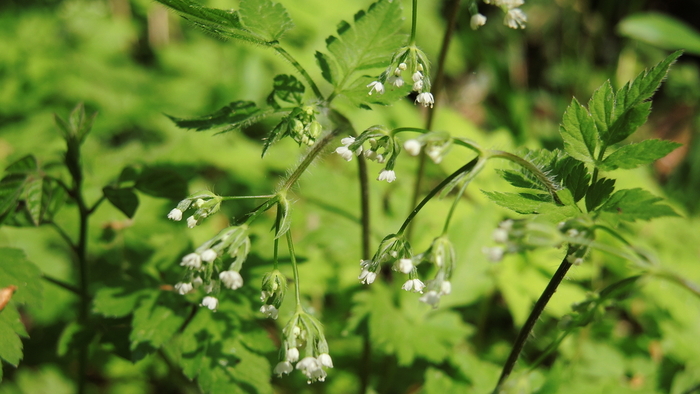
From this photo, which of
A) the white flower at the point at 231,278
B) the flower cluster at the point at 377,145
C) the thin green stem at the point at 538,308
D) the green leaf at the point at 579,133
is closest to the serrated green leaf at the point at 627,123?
the green leaf at the point at 579,133

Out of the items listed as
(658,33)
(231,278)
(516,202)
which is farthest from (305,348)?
(658,33)

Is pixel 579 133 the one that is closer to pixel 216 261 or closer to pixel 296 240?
pixel 216 261

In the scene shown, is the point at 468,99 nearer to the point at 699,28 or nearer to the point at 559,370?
the point at 699,28

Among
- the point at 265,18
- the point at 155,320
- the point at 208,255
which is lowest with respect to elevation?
the point at 155,320

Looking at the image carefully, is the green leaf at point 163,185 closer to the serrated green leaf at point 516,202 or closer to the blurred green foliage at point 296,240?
the blurred green foliage at point 296,240

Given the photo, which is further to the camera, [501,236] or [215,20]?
[215,20]

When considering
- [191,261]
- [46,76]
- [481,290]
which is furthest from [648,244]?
[46,76]
